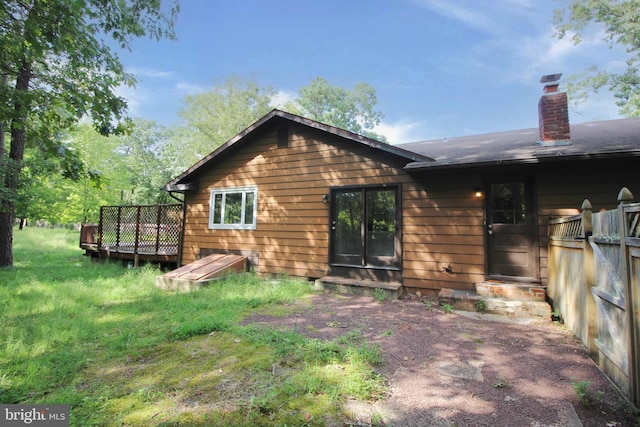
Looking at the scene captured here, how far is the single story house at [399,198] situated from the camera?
4969mm

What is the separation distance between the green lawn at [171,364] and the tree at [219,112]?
73.7 ft

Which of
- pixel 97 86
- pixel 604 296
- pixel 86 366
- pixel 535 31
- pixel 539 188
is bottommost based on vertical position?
pixel 86 366

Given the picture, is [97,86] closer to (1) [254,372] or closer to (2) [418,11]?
(1) [254,372]

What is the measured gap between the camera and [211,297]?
551 centimetres

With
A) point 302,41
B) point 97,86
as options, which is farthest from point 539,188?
point 302,41

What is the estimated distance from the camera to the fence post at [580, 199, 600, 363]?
3.02 meters

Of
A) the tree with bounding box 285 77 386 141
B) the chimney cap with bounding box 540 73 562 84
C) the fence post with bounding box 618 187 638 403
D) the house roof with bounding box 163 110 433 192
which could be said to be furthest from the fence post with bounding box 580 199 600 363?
the tree with bounding box 285 77 386 141

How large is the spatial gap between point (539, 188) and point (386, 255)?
9.73 ft

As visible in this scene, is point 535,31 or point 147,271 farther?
point 535,31

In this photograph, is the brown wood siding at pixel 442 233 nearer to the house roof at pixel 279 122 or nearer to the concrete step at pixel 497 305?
the concrete step at pixel 497 305

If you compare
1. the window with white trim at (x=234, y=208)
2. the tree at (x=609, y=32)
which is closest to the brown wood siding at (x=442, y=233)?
the window with white trim at (x=234, y=208)

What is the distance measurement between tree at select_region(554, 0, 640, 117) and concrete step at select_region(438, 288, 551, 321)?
13.4 meters

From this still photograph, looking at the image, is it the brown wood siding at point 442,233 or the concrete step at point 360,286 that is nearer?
the brown wood siding at point 442,233

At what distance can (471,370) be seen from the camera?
111 inches
